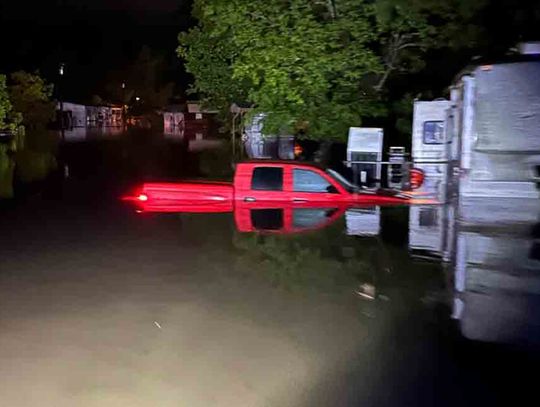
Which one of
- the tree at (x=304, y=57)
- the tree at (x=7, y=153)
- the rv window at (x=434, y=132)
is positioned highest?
the tree at (x=304, y=57)

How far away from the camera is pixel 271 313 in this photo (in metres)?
8.24

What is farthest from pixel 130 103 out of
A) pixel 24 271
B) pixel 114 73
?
pixel 24 271

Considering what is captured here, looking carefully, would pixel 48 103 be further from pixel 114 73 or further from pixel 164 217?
pixel 164 217

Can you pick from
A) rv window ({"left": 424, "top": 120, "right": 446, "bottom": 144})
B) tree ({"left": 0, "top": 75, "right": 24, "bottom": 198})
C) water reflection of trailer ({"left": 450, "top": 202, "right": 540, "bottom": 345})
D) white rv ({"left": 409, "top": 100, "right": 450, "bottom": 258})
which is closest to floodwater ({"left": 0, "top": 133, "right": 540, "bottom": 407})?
water reflection of trailer ({"left": 450, "top": 202, "right": 540, "bottom": 345})

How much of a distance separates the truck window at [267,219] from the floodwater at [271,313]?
0.28 m

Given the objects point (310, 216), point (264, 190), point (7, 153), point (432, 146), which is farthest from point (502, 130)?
point (7, 153)

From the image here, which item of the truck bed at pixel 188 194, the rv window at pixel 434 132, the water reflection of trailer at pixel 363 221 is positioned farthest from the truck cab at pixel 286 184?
the rv window at pixel 434 132

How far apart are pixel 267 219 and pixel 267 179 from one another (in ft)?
7.44

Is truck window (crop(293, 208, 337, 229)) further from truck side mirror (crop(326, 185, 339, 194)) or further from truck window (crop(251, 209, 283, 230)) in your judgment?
truck side mirror (crop(326, 185, 339, 194))

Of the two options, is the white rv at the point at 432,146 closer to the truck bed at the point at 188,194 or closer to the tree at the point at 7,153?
the truck bed at the point at 188,194

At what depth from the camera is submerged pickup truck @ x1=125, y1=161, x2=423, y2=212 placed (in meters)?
17.6

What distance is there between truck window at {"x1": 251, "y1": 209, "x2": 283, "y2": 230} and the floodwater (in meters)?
0.28

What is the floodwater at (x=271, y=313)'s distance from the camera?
5.96 m

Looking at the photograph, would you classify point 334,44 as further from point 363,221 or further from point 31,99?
point 31,99
